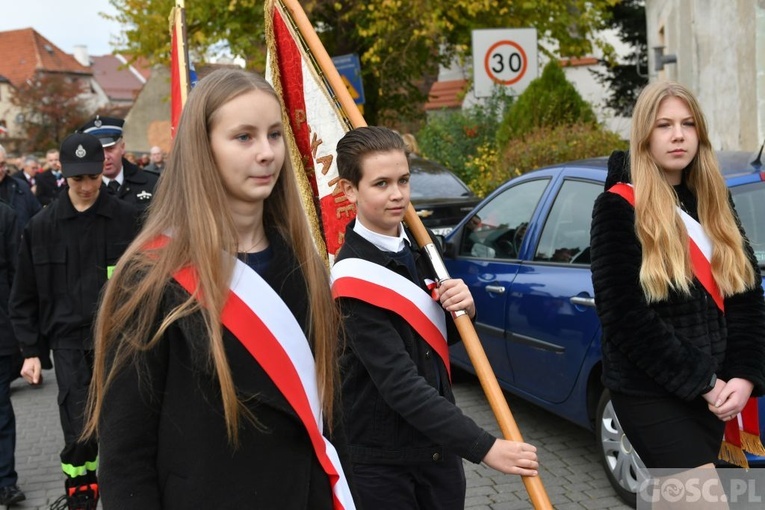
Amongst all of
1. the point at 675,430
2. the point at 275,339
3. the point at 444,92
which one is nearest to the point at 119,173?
the point at 675,430

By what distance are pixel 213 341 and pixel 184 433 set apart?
0.65 feet

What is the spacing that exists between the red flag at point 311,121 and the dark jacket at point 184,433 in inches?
72.5

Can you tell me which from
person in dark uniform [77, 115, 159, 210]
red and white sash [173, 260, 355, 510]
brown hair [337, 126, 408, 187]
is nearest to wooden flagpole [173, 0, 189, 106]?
person in dark uniform [77, 115, 159, 210]

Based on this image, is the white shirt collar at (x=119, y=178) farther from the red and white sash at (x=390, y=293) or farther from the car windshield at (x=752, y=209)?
the car windshield at (x=752, y=209)

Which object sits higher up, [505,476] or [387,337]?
[387,337]

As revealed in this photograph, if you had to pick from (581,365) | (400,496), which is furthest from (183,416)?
(581,365)

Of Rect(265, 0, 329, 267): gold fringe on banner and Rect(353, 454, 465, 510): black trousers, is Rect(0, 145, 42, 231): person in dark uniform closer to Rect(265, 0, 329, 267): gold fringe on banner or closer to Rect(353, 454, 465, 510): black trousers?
Rect(265, 0, 329, 267): gold fringe on banner

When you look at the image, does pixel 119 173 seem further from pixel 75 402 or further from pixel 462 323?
pixel 462 323

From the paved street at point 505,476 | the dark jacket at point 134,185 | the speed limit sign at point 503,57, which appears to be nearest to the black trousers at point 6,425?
the paved street at point 505,476

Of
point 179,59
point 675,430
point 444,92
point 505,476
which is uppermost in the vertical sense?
point 444,92

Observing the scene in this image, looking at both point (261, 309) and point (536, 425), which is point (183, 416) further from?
point (536, 425)

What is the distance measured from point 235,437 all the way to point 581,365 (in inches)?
131

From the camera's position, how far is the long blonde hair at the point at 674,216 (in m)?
2.83

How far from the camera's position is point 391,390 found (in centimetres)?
262
